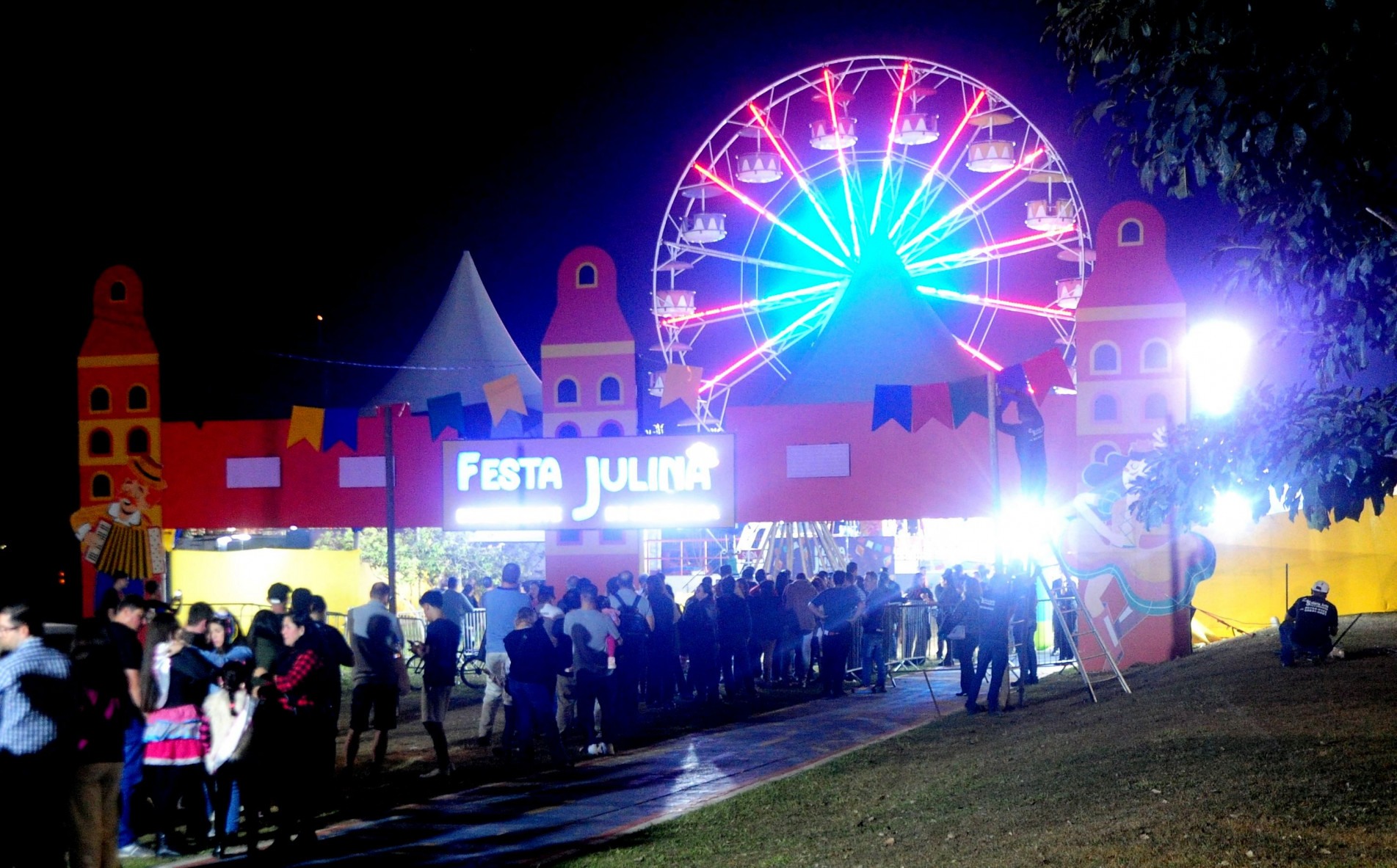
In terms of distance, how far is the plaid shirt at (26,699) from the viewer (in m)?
7.61

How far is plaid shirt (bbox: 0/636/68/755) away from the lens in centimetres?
761

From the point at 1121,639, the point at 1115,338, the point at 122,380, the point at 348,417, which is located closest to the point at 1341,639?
the point at 1121,639

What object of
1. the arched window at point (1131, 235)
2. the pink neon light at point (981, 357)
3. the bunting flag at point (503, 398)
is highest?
the arched window at point (1131, 235)

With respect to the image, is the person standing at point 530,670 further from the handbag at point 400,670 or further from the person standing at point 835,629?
the person standing at point 835,629

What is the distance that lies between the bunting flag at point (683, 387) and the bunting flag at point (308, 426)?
588cm

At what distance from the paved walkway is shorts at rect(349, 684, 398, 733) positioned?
3.01ft

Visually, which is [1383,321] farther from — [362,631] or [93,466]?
[93,466]

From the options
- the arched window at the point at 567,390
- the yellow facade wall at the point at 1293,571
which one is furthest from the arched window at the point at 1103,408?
the arched window at the point at 567,390

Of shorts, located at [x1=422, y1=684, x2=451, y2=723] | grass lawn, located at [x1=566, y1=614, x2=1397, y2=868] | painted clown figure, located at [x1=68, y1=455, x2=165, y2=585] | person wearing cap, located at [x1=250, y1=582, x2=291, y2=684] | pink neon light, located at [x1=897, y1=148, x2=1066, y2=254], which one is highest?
pink neon light, located at [x1=897, y1=148, x2=1066, y2=254]

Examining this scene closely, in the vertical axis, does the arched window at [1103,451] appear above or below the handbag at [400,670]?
above

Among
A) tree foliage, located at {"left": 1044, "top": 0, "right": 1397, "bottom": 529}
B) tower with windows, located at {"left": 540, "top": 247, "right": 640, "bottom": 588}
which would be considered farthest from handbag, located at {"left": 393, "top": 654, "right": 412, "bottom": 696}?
tower with windows, located at {"left": 540, "top": 247, "right": 640, "bottom": 588}

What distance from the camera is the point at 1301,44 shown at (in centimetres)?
705

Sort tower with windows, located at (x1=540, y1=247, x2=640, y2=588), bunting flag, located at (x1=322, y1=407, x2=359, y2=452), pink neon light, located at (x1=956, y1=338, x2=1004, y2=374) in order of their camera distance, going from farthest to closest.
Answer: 1. pink neon light, located at (x1=956, y1=338, x2=1004, y2=374)
2. bunting flag, located at (x1=322, y1=407, x2=359, y2=452)
3. tower with windows, located at (x1=540, y1=247, x2=640, y2=588)

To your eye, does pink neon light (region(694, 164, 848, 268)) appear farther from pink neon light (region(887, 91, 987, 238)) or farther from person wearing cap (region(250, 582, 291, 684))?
person wearing cap (region(250, 582, 291, 684))
